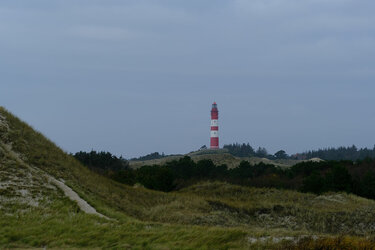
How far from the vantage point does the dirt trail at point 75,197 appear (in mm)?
14453

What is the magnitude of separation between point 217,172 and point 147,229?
37727 millimetres

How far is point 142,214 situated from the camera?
1828 centimetres

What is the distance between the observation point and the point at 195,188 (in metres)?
29.8

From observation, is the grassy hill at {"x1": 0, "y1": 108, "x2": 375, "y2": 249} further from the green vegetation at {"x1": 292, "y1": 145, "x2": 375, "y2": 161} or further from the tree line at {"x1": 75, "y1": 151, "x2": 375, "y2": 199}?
the green vegetation at {"x1": 292, "y1": 145, "x2": 375, "y2": 161}

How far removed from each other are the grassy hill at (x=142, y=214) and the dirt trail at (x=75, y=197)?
0.78 feet

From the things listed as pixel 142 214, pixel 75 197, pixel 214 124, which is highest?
pixel 214 124

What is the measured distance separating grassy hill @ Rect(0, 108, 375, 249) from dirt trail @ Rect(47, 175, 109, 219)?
0.78ft

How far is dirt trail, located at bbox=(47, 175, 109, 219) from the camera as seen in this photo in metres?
14.5

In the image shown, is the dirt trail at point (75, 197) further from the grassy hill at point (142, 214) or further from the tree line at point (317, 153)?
the tree line at point (317, 153)

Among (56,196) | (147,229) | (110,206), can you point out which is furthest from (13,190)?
(147,229)

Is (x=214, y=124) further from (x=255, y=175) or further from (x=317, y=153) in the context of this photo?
(x=317, y=153)

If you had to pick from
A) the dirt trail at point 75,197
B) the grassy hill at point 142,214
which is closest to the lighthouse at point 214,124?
the grassy hill at point 142,214

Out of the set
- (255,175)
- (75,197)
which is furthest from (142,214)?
(255,175)

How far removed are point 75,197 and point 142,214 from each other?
10.9 feet
